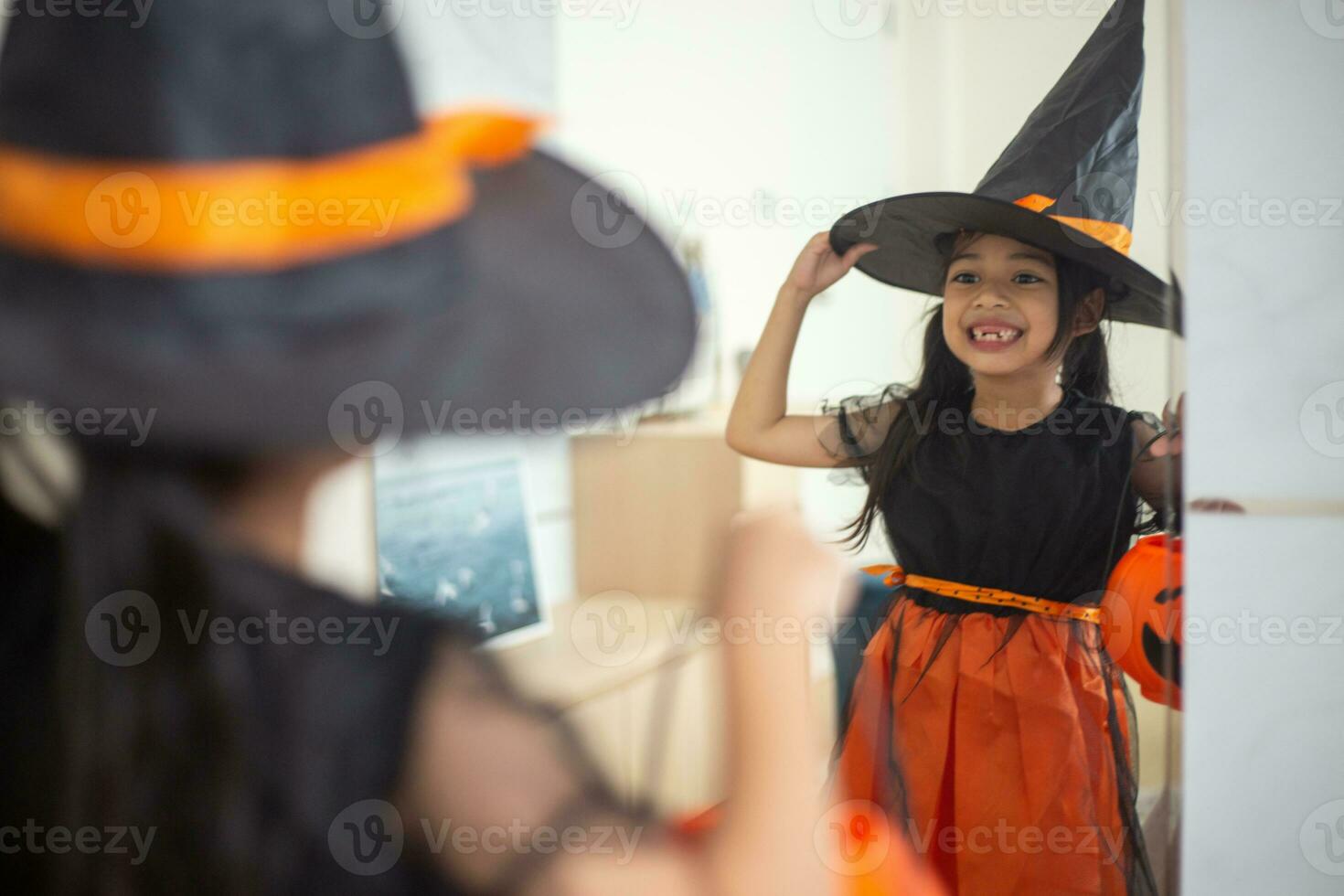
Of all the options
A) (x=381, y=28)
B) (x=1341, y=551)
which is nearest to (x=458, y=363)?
(x=381, y=28)

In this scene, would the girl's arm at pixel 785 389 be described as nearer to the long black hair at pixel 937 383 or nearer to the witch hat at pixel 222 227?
the long black hair at pixel 937 383

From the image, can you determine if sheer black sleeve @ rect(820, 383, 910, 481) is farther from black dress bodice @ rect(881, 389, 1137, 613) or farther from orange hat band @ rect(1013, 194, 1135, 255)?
orange hat band @ rect(1013, 194, 1135, 255)

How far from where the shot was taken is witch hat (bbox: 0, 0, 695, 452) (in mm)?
361

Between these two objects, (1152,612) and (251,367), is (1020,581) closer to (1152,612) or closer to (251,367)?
(1152,612)

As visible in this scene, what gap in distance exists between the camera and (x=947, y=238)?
58cm

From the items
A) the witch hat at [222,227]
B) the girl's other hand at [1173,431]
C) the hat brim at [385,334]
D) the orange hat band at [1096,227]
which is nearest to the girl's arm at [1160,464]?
the girl's other hand at [1173,431]

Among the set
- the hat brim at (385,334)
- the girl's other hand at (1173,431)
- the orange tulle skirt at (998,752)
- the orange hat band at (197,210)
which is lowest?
the orange tulle skirt at (998,752)

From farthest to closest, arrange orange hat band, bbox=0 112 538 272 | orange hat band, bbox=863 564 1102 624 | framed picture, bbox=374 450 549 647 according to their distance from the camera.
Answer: orange hat band, bbox=863 564 1102 624 → framed picture, bbox=374 450 549 647 → orange hat band, bbox=0 112 538 272

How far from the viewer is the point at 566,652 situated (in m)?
0.52

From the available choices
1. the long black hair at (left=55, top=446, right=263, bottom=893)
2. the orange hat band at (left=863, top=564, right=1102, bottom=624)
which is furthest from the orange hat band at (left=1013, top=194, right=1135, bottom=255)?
the long black hair at (left=55, top=446, right=263, bottom=893)

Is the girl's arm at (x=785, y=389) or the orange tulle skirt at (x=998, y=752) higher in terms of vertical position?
the girl's arm at (x=785, y=389)

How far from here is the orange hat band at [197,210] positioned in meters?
0.36

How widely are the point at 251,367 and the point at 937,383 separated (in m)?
→ 0.40

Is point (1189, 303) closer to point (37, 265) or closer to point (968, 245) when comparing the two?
point (968, 245)
